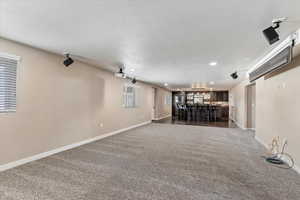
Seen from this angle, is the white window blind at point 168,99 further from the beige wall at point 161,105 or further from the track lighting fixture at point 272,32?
the track lighting fixture at point 272,32

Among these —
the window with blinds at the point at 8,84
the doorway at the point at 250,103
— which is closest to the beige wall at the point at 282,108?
the doorway at the point at 250,103

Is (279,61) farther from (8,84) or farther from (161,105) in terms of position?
(161,105)

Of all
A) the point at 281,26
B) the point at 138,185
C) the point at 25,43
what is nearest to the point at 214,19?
the point at 281,26

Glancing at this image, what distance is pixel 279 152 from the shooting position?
3.33 meters

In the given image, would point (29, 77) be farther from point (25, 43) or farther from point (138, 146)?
point (138, 146)

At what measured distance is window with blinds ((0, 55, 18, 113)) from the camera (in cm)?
262

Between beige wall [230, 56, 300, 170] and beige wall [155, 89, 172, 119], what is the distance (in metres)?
6.15

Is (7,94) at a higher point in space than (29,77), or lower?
lower

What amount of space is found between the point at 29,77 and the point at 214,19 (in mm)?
3425

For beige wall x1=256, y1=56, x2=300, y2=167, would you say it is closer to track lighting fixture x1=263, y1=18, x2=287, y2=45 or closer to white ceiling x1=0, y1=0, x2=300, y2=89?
white ceiling x1=0, y1=0, x2=300, y2=89

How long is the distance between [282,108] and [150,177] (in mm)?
3118

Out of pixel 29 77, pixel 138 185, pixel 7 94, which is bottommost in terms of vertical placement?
pixel 138 185

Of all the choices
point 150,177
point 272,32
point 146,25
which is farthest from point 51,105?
point 272,32

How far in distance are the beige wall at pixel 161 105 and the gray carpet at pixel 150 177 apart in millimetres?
6341
